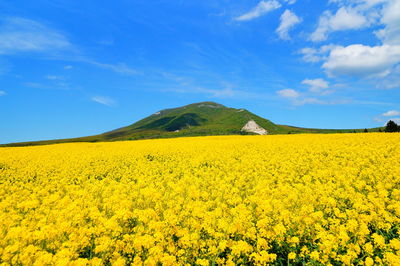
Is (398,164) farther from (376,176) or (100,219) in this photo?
(100,219)

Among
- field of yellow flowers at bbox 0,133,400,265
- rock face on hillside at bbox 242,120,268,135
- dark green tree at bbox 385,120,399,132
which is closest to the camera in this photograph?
field of yellow flowers at bbox 0,133,400,265

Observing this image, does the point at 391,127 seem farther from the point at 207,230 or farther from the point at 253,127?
the point at 253,127

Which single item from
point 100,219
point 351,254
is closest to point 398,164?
point 351,254

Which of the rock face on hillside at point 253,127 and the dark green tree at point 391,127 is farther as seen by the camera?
the rock face on hillside at point 253,127

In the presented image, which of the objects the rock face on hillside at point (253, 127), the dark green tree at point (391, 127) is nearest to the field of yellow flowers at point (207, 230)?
the dark green tree at point (391, 127)

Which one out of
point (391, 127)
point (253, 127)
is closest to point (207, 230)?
point (391, 127)

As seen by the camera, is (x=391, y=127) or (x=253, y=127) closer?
(x=391, y=127)

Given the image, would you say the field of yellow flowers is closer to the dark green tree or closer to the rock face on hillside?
the dark green tree

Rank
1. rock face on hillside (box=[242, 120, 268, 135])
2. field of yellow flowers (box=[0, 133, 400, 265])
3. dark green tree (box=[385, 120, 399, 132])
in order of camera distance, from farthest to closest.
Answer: rock face on hillside (box=[242, 120, 268, 135]), dark green tree (box=[385, 120, 399, 132]), field of yellow flowers (box=[0, 133, 400, 265])

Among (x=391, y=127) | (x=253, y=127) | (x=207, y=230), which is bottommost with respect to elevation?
(x=207, y=230)

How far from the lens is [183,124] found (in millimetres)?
173625

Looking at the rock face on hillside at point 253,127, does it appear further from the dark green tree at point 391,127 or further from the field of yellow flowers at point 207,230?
the field of yellow flowers at point 207,230

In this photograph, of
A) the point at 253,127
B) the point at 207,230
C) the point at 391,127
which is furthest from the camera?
the point at 253,127

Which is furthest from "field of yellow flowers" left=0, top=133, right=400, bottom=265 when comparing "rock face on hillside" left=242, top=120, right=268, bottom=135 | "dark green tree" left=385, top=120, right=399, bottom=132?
"rock face on hillside" left=242, top=120, right=268, bottom=135
